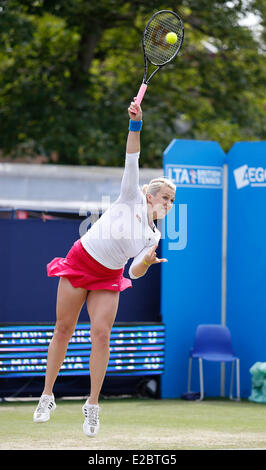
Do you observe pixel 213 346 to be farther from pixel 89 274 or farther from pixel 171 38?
pixel 171 38

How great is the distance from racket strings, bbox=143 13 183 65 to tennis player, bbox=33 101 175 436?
97 cm

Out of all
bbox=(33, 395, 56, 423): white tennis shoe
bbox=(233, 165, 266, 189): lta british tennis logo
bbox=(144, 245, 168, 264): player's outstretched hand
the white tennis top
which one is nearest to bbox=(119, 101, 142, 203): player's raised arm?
the white tennis top

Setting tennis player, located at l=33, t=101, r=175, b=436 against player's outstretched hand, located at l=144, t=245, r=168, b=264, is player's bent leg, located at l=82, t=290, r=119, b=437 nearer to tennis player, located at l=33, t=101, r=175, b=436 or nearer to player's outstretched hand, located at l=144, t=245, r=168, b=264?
tennis player, located at l=33, t=101, r=175, b=436

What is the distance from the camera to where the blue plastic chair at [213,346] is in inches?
375

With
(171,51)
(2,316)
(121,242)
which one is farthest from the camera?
(2,316)

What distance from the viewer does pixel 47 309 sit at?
9438 millimetres

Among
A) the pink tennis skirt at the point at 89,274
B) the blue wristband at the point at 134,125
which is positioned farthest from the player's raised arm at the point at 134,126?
the pink tennis skirt at the point at 89,274

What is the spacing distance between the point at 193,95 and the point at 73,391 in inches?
444

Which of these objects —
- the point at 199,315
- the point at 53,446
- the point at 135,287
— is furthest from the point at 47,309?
the point at 53,446

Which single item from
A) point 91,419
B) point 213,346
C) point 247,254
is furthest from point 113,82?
point 91,419

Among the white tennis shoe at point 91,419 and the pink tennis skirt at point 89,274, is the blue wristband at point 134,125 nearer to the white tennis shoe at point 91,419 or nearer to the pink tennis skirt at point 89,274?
the pink tennis skirt at point 89,274

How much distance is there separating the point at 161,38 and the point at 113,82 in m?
12.9

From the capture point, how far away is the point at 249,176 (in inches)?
383

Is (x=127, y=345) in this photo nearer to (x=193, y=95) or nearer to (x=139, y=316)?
(x=139, y=316)
